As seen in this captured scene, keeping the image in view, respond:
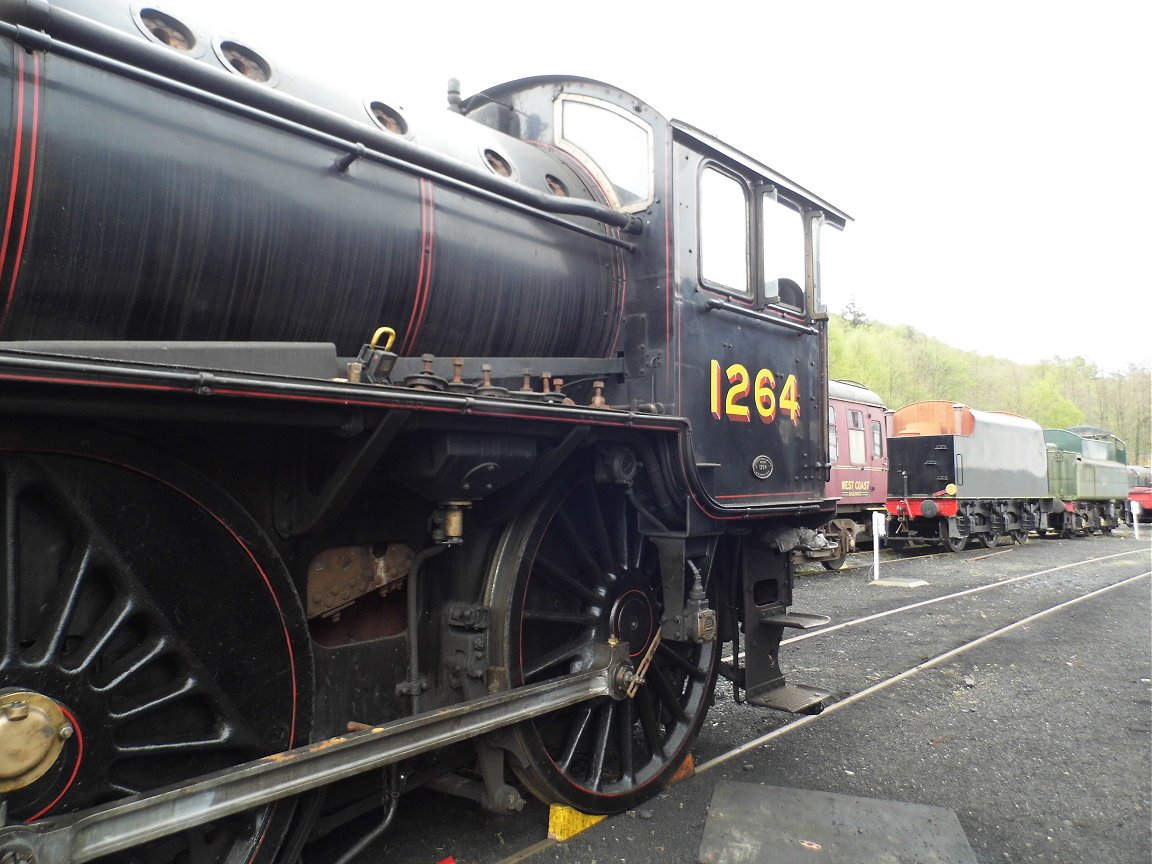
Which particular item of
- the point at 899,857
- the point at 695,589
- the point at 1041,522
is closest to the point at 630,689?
the point at 695,589

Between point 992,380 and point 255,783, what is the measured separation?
192 ft

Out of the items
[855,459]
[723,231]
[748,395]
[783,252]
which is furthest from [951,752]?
[855,459]

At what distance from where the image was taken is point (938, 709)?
538cm

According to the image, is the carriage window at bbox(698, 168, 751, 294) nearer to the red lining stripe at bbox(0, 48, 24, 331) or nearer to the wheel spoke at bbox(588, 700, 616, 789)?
the wheel spoke at bbox(588, 700, 616, 789)

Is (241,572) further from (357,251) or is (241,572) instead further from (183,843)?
(357,251)

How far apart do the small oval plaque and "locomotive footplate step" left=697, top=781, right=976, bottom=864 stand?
1534 mm

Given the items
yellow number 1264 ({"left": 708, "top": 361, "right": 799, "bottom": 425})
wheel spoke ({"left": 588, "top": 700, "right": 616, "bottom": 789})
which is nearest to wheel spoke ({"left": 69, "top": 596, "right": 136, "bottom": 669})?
wheel spoke ({"left": 588, "top": 700, "right": 616, "bottom": 789})

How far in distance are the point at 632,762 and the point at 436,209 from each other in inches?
102

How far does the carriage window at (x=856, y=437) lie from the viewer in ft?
53.9

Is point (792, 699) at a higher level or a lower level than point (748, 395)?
lower

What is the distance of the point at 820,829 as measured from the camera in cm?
347

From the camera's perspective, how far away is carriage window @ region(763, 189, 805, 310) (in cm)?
433

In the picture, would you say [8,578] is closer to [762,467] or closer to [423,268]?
[423,268]

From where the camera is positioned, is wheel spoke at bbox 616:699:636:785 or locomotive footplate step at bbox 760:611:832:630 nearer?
wheel spoke at bbox 616:699:636:785
